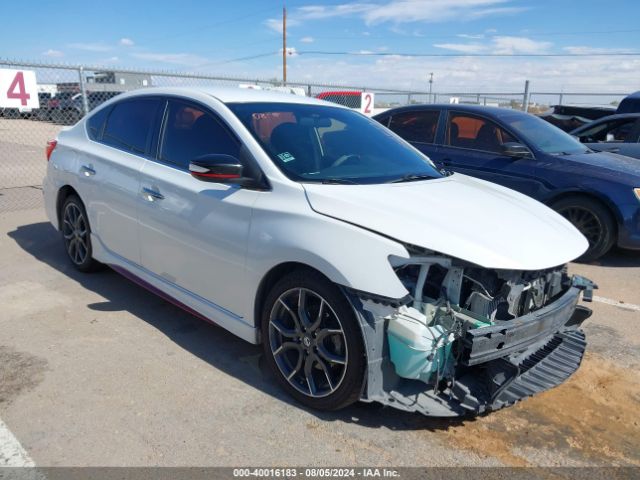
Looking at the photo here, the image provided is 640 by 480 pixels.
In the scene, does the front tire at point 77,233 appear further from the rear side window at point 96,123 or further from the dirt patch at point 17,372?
the dirt patch at point 17,372

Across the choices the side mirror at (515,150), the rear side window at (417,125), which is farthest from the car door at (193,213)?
the rear side window at (417,125)

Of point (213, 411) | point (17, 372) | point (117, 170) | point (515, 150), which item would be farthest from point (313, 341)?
point (515, 150)

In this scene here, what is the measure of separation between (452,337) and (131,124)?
3082 millimetres

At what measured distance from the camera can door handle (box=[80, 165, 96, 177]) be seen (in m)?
4.32

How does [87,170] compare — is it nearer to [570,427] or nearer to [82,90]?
[570,427]

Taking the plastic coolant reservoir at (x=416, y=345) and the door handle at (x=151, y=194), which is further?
the door handle at (x=151, y=194)

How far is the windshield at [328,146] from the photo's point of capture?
3.18m

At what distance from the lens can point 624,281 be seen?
17.5ft

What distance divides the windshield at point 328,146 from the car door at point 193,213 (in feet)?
0.79

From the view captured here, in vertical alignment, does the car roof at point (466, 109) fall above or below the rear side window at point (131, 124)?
above

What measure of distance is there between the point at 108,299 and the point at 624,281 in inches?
199

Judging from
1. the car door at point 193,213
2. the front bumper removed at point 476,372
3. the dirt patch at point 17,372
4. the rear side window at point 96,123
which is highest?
the rear side window at point 96,123

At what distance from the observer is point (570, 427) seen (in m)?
2.84

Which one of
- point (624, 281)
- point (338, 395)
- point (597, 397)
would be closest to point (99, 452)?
point (338, 395)
